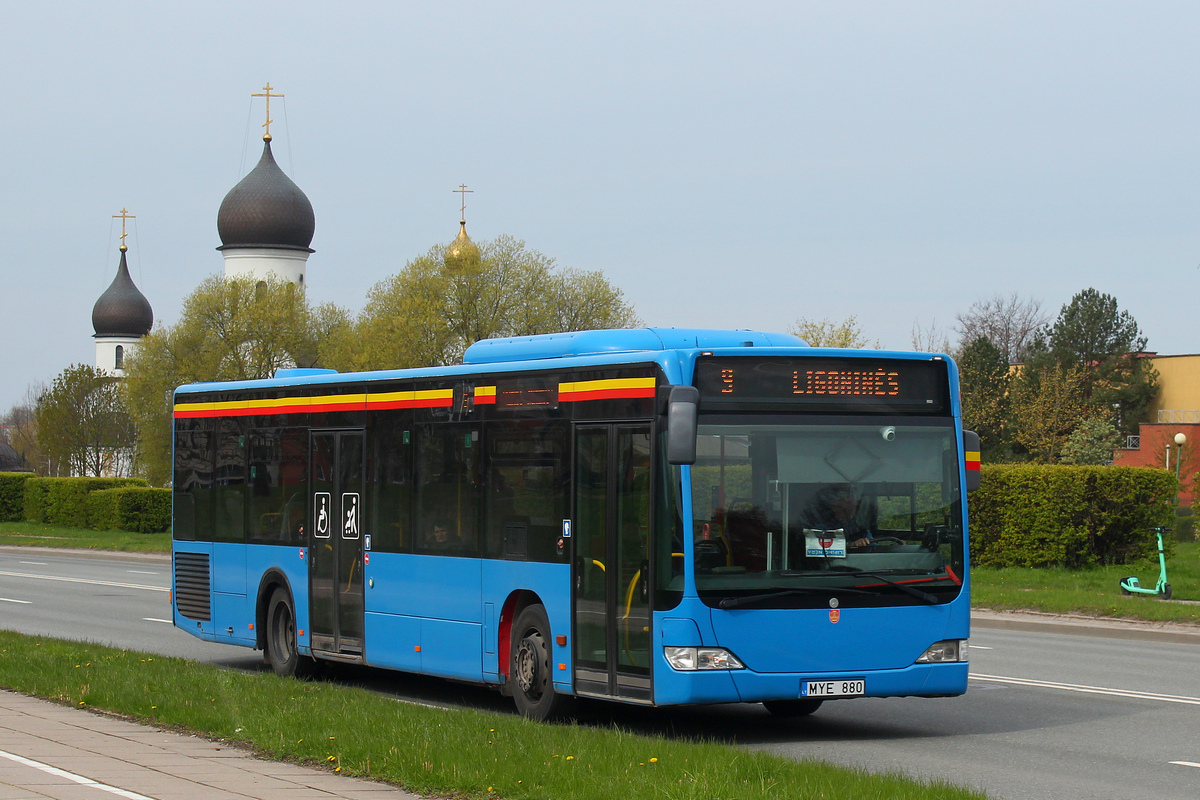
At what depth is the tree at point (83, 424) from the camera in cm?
9106

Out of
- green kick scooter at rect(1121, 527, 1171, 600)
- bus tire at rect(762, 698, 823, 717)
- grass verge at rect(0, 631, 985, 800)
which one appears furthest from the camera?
green kick scooter at rect(1121, 527, 1171, 600)

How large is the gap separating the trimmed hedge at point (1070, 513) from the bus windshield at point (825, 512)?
16472 millimetres

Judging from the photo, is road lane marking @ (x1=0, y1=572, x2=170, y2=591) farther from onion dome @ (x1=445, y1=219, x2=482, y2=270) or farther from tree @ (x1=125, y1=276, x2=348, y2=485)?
tree @ (x1=125, y1=276, x2=348, y2=485)

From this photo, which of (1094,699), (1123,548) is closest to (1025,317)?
(1123,548)

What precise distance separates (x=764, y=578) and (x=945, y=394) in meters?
2.08

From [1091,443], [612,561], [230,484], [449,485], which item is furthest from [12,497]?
[612,561]

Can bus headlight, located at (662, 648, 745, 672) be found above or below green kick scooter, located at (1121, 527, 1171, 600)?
above

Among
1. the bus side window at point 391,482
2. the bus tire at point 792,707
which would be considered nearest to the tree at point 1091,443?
the bus side window at point 391,482

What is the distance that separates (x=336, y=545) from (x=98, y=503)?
132ft

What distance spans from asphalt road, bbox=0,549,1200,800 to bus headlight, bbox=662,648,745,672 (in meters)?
0.69

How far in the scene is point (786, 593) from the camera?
34.5 feet

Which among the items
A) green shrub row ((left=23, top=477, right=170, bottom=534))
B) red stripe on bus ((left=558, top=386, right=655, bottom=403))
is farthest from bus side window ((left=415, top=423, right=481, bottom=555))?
green shrub row ((left=23, top=477, right=170, bottom=534))

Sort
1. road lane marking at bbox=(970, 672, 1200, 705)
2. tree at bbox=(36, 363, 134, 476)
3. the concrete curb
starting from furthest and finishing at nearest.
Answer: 1. tree at bbox=(36, 363, 134, 476)
2. the concrete curb
3. road lane marking at bbox=(970, 672, 1200, 705)

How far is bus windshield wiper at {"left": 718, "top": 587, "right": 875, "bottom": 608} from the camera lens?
34.1ft
